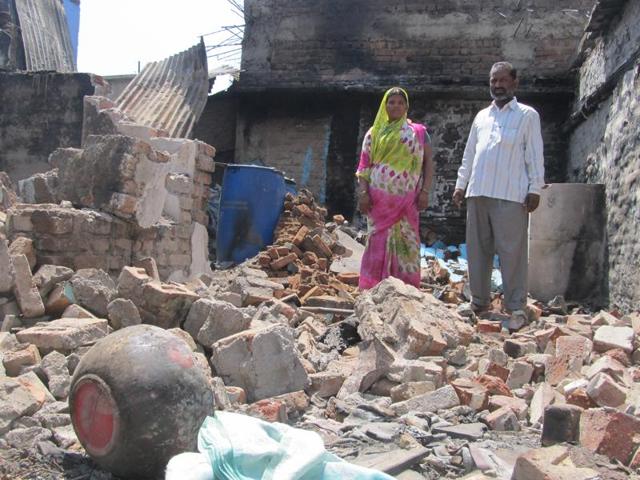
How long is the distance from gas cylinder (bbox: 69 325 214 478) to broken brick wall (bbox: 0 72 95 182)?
792 centimetres

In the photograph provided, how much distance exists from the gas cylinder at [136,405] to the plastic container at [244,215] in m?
6.29

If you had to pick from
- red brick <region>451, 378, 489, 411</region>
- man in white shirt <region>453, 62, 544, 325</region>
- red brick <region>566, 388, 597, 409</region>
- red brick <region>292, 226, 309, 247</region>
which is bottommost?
red brick <region>451, 378, 489, 411</region>

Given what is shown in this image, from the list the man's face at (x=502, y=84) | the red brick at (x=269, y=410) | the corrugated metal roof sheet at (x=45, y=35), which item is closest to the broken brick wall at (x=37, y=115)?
the corrugated metal roof sheet at (x=45, y=35)

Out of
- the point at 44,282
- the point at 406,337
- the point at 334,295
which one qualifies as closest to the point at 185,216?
the point at 334,295

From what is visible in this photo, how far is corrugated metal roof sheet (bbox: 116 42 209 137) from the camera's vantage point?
10.9m

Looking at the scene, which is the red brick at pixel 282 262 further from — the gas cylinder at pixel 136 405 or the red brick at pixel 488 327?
the gas cylinder at pixel 136 405

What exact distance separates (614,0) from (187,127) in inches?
275

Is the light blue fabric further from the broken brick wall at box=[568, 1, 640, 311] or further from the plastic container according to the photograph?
the plastic container

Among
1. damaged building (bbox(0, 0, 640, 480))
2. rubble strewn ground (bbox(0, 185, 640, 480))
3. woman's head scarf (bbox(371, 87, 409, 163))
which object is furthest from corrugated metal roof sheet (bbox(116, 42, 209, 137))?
rubble strewn ground (bbox(0, 185, 640, 480))

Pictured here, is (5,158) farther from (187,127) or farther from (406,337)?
(406,337)

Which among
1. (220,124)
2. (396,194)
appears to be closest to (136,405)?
(396,194)

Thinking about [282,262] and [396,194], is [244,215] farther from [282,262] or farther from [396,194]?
[396,194]

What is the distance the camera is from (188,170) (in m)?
6.09

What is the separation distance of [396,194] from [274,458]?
11.9 feet
